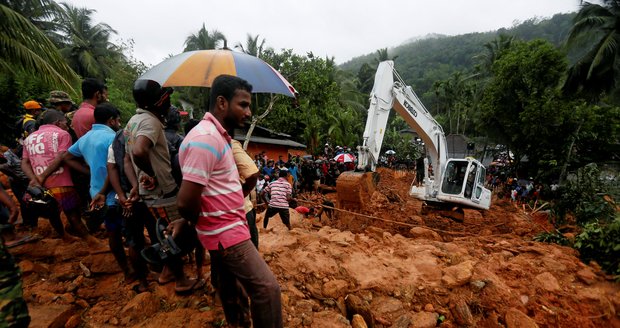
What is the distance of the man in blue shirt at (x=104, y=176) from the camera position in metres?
2.67

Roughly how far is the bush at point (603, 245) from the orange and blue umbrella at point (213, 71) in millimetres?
5109

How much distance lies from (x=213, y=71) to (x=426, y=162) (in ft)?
24.9

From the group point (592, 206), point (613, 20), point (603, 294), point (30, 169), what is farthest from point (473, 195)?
point (613, 20)

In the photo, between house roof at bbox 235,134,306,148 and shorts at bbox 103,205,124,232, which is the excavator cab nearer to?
shorts at bbox 103,205,124,232

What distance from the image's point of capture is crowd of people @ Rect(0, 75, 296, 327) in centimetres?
160

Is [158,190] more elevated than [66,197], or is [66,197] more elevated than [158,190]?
[158,190]

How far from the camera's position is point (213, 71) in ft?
10.6

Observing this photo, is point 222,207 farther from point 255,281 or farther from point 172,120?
point 172,120

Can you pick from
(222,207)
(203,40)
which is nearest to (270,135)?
(203,40)

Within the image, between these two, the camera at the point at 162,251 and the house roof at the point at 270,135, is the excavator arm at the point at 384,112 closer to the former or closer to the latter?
the camera at the point at 162,251

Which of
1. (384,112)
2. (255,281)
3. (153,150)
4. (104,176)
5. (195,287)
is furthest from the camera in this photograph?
(384,112)

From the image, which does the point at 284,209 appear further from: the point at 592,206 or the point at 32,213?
the point at 592,206

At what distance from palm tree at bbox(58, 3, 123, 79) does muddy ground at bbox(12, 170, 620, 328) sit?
22328 millimetres

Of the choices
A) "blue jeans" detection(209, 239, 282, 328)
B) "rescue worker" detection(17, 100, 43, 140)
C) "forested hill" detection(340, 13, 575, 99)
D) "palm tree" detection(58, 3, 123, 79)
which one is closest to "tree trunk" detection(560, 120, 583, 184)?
"blue jeans" detection(209, 239, 282, 328)
